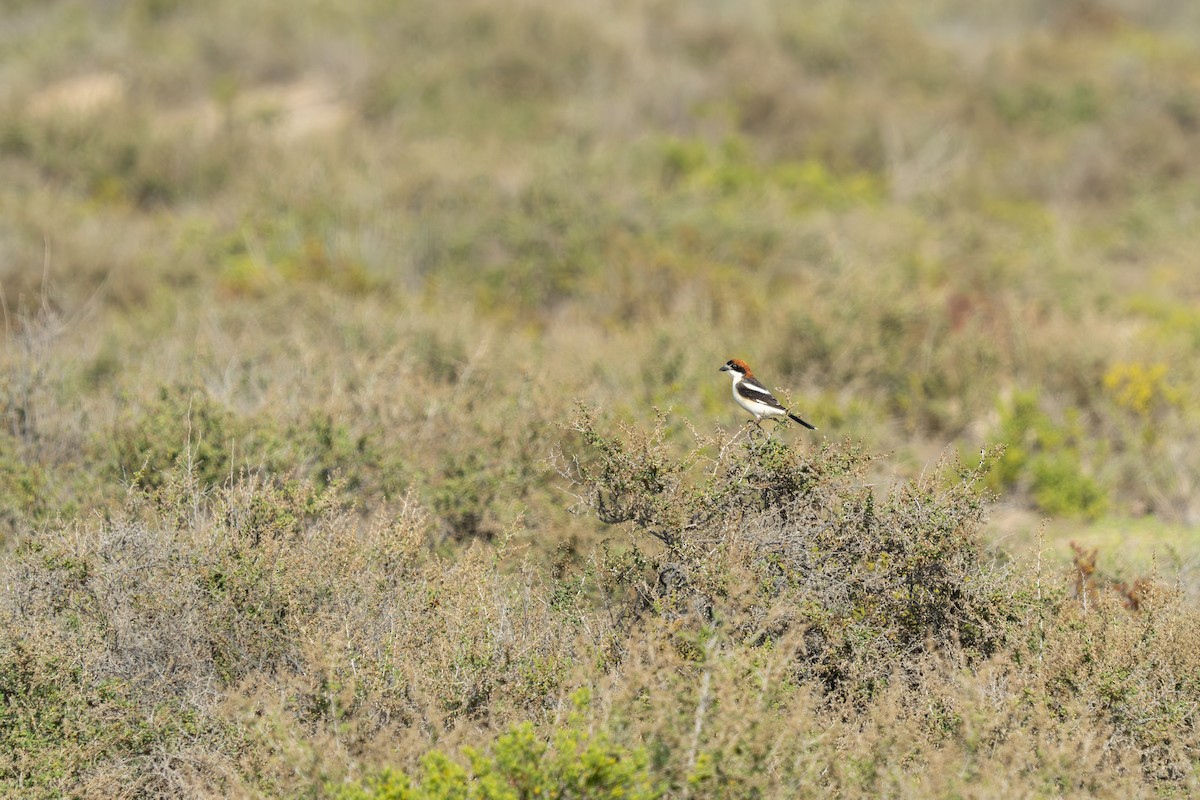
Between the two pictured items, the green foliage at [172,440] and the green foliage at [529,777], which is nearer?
the green foliage at [529,777]

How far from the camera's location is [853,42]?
1995 cm

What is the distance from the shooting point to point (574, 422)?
17.4 feet

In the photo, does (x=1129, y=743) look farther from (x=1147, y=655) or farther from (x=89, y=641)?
(x=89, y=641)

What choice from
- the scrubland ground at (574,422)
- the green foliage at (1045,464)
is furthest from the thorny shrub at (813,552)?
the green foliage at (1045,464)

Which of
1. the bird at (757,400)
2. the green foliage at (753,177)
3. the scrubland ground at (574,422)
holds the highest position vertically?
the bird at (757,400)

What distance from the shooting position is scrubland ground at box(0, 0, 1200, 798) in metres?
4.29

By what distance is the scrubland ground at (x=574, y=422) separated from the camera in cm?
429

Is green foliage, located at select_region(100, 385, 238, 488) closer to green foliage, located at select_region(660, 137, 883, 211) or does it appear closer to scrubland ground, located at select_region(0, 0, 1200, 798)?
scrubland ground, located at select_region(0, 0, 1200, 798)

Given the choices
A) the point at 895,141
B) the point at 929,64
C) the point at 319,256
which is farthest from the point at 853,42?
the point at 319,256

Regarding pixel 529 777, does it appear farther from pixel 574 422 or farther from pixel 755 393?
pixel 755 393

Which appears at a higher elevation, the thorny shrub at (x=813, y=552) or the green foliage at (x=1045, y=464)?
→ the thorny shrub at (x=813, y=552)

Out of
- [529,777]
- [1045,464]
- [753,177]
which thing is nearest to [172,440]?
[529,777]

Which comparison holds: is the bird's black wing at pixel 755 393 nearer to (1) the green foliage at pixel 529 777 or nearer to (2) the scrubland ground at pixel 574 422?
(2) the scrubland ground at pixel 574 422

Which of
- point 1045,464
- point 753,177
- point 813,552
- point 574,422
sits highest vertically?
point 574,422
